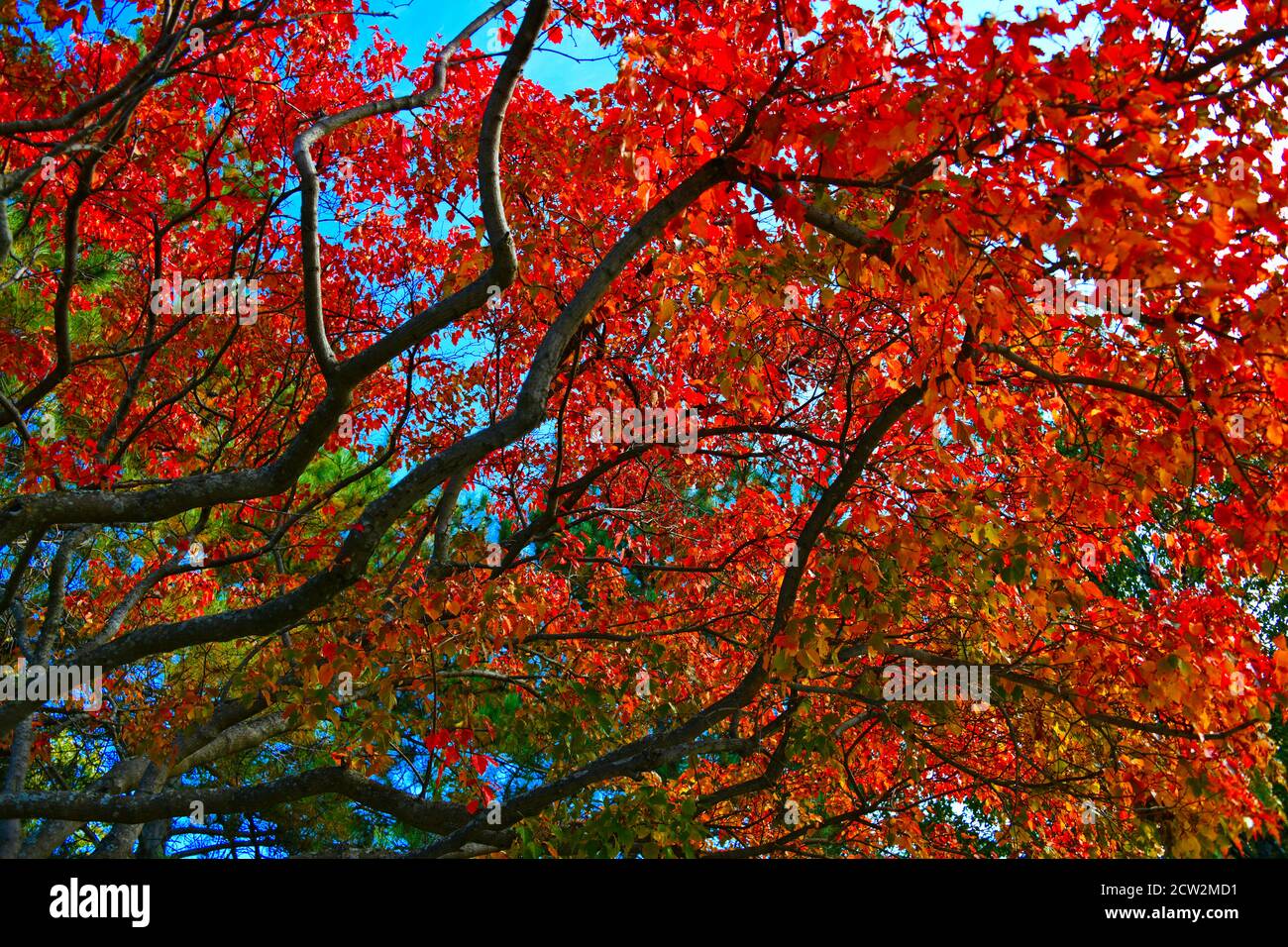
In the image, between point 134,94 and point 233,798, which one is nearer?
point 134,94

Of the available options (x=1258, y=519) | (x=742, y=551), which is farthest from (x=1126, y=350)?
(x=742, y=551)

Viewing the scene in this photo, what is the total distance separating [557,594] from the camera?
8.36 meters

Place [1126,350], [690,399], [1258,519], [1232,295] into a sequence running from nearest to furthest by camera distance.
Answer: [1232,295] < [1258,519] < [1126,350] < [690,399]

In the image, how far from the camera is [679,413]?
26.4 feet

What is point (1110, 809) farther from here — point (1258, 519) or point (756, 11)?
point (756, 11)

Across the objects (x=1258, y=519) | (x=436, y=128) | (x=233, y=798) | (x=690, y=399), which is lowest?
(x=233, y=798)

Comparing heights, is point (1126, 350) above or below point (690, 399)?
below

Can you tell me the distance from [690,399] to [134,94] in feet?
14.9

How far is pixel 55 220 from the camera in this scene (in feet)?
31.2

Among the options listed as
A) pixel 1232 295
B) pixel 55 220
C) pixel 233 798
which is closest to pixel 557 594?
pixel 233 798

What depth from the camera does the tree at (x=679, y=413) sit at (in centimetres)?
423

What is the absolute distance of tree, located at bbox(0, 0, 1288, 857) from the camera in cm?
423
